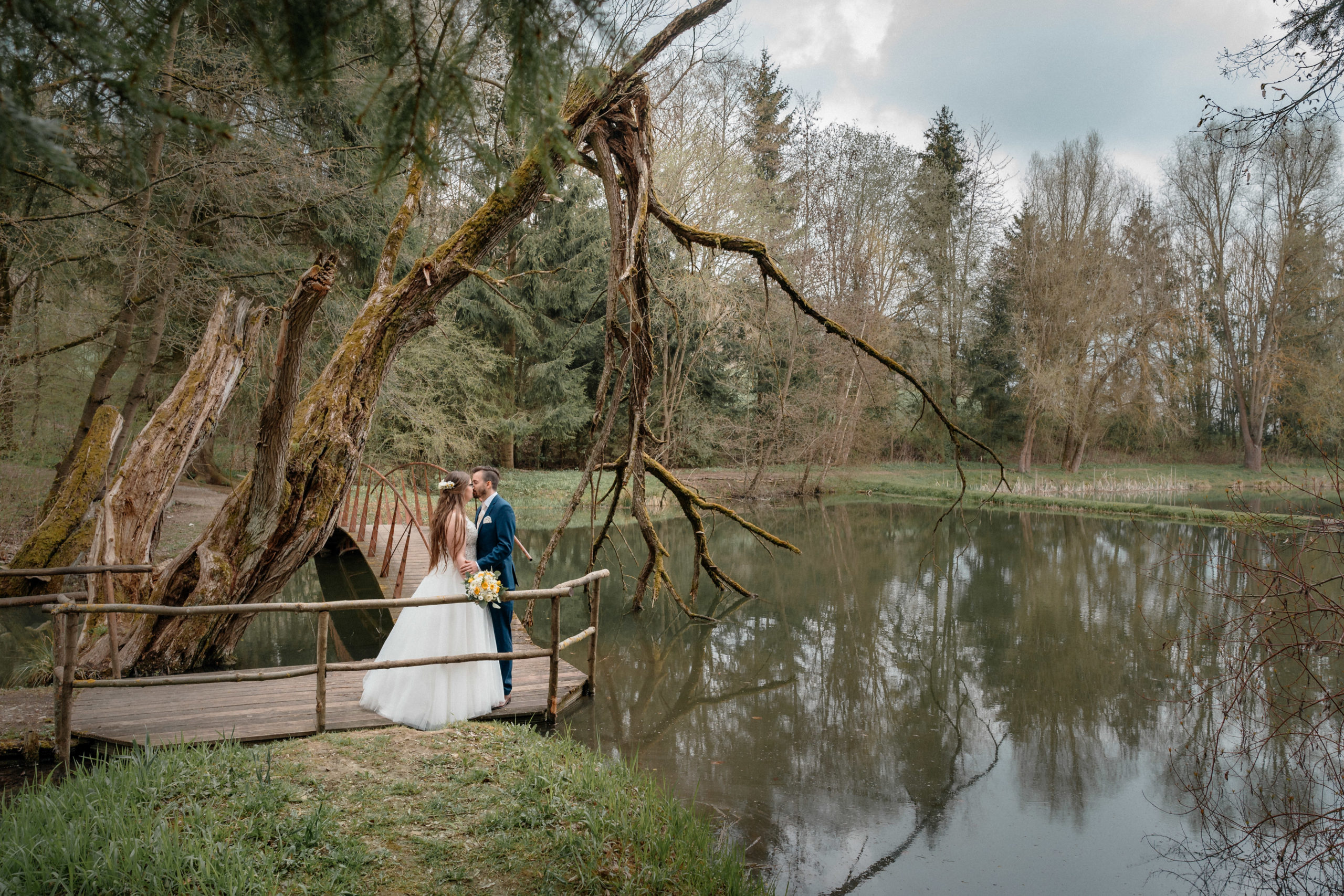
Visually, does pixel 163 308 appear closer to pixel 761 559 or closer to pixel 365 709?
pixel 365 709

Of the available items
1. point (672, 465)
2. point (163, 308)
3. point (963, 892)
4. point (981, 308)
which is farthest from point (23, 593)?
point (981, 308)

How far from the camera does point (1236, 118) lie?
4566 mm

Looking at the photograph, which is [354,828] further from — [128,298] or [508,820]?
[128,298]

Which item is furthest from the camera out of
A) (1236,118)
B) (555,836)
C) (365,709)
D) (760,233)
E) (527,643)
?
(760,233)

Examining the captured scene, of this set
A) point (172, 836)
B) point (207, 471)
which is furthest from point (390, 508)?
point (172, 836)

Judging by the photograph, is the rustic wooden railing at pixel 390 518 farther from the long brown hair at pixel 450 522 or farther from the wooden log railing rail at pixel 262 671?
the wooden log railing rail at pixel 262 671

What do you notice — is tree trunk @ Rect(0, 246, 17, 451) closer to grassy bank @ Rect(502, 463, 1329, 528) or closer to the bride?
the bride

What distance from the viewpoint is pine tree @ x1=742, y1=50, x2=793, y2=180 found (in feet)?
69.6

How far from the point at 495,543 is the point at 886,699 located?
4.25 meters

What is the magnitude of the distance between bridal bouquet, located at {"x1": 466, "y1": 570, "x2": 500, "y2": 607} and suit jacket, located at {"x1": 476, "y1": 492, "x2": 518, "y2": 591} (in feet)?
0.73

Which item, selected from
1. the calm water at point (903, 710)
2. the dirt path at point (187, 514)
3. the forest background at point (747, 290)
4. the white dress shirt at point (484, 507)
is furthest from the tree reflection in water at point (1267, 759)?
the dirt path at point (187, 514)

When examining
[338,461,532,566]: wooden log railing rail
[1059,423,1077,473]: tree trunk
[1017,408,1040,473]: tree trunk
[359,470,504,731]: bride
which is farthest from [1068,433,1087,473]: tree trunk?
[359,470,504,731]: bride

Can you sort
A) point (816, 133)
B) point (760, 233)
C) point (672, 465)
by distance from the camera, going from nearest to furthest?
point (760, 233), point (816, 133), point (672, 465)

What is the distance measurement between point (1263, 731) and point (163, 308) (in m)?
13.2
